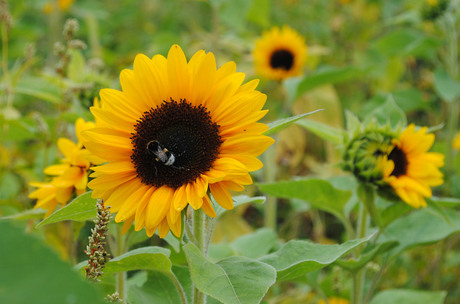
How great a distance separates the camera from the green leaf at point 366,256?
0.97 m

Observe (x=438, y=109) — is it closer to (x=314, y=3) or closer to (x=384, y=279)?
(x=384, y=279)

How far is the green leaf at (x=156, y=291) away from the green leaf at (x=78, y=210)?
6.8 inches

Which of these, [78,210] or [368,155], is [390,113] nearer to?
[368,155]

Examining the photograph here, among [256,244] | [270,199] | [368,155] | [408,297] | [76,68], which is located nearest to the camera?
[368,155]

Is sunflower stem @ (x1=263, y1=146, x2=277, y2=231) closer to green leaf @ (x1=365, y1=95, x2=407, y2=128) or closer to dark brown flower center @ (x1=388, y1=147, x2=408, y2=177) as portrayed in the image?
green leaf @ (x1=365, y1=95, x2=407, y2=128)

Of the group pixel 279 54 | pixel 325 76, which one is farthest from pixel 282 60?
pixel 325 76

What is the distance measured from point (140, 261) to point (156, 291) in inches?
7.5

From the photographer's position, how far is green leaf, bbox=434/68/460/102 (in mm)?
1759

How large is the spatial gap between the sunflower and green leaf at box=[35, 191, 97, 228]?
21.6 inches

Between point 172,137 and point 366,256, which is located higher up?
point 172,137

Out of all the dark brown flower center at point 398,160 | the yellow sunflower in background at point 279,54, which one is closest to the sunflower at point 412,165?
the dark brown flower center at point 398,160

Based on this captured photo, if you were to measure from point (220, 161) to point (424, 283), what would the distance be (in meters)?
1.40

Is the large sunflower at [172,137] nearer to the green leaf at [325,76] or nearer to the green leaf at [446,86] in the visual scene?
the green leaf at [325,76]

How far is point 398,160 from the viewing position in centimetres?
105
